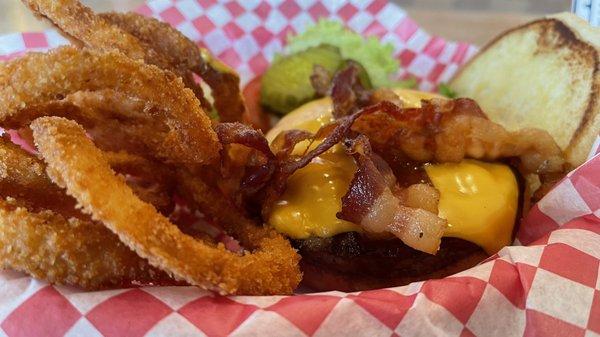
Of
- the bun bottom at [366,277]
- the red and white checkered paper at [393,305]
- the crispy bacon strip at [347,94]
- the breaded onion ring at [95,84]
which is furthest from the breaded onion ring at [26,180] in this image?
the crispy bacon strip at [347,94]

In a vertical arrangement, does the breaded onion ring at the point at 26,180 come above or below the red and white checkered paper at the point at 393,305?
above

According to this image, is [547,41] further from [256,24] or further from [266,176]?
[256,24]

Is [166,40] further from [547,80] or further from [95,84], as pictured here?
[547,80]

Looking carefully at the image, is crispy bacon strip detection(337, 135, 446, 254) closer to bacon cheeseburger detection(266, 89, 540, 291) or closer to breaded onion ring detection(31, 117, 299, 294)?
bacon cheeseburger detection(266, 89, 540, 291)

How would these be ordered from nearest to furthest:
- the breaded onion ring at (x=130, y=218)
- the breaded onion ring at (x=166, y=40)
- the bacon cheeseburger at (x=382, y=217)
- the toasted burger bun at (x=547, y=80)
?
the breaded onion ring at (x=130, y=218), the bacon cheeseburger at (x=382, y=217), the breaded onion ring at (x=166, y=40), the toasted burger bun at (x=547, y=80)

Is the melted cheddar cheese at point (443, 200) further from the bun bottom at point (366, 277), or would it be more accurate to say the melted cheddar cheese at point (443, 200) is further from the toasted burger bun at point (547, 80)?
the toasted burger bun at point (547, 80)

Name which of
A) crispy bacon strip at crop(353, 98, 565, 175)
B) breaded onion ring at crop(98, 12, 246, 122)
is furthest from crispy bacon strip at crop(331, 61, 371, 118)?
breaded onion ring at crop(98, 12, 246, 122)
